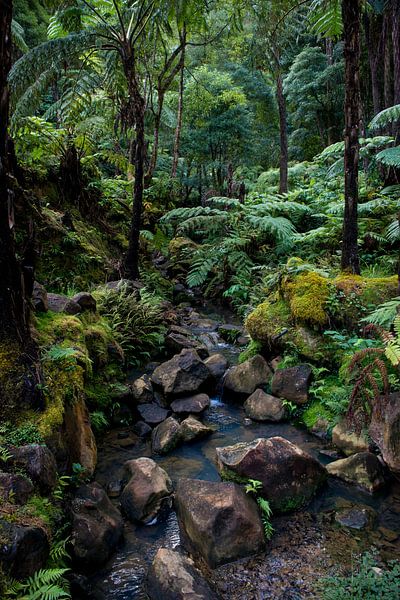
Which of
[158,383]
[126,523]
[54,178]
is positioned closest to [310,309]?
[158,383]

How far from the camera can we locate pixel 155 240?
12164 mm

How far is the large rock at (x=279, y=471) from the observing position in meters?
3.44

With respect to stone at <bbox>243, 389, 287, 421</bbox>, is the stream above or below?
below

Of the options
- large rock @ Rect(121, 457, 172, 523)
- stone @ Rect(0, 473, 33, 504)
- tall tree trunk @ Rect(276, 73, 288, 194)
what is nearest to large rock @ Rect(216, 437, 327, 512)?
large rock @ Rect(121, 457, 172, 523)

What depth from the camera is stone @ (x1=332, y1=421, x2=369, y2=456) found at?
4086 millimetres

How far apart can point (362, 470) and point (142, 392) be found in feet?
9.21

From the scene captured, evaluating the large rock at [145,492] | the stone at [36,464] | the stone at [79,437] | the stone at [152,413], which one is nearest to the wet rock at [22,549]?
the stone at [36,464]

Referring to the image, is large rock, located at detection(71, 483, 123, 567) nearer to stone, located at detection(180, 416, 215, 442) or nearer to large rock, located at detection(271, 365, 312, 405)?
stone, located at detection(180, 416, 215, 442)

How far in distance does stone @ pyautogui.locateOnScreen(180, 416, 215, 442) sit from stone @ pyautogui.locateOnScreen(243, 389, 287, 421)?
2.06 feet

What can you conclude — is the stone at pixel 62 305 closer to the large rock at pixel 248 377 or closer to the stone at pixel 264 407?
the large rock at pixel 248 377

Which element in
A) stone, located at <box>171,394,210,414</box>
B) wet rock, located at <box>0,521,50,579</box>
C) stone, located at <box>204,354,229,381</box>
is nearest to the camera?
wet rock, located at <box>0,521,50,579</box>

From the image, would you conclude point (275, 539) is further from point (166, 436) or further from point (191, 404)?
point (191, 404)

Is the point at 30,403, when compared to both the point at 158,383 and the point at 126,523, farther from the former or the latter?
the point at 158,383

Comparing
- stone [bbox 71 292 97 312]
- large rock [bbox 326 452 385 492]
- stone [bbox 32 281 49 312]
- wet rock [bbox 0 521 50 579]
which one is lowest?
large rock [bbox 326 452 385 492]
